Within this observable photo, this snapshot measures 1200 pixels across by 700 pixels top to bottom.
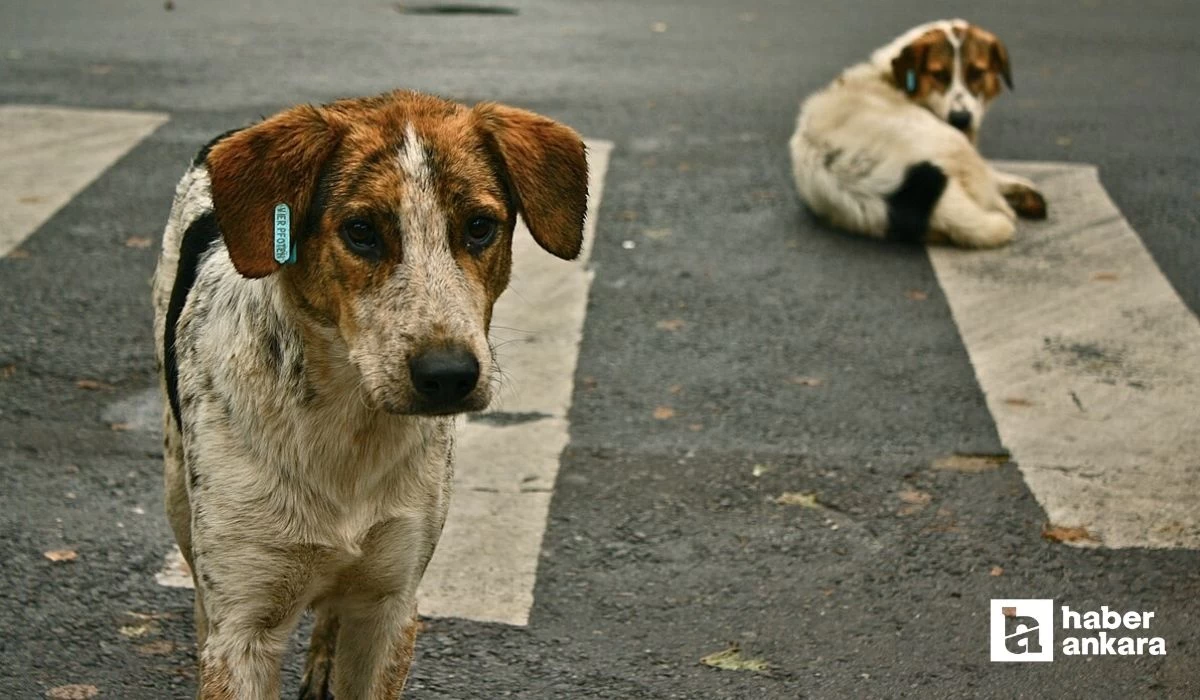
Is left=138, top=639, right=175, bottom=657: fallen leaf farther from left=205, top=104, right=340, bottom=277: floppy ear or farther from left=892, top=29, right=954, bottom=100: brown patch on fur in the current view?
left=892, top=29, right=954, bottom=100: brown patch on fur

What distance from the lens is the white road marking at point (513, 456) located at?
18.5 feet

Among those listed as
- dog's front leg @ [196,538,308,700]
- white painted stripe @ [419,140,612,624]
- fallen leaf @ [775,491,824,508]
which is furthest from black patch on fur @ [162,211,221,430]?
fallen leaf @ [775,491,824,508]

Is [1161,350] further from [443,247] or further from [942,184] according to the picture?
[443,247]

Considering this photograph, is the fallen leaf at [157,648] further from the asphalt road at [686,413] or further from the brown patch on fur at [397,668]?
the brown patch on fur at [397,668]

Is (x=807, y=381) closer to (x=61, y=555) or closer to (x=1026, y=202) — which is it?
(x=1026, y=202)

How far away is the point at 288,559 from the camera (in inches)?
163

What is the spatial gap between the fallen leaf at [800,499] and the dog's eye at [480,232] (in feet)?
8.40

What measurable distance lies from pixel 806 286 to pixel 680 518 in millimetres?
2696

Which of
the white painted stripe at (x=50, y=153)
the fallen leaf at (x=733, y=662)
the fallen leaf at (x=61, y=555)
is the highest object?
the fallen leaf at (x=733, y=662)

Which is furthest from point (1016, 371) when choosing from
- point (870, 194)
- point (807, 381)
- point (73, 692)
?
point (73, 692)

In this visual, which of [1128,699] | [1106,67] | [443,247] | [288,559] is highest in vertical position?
[443,247]

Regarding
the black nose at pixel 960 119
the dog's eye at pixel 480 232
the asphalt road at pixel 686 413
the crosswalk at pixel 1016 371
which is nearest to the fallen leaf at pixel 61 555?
the asphalt road at pixel 686 413

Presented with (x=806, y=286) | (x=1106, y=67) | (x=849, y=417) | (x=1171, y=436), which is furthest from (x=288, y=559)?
(x=1106, y=67)

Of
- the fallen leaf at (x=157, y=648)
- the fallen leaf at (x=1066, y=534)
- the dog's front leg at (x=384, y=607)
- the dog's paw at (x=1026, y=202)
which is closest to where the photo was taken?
the dog's front leg at (x=384, y=607)
